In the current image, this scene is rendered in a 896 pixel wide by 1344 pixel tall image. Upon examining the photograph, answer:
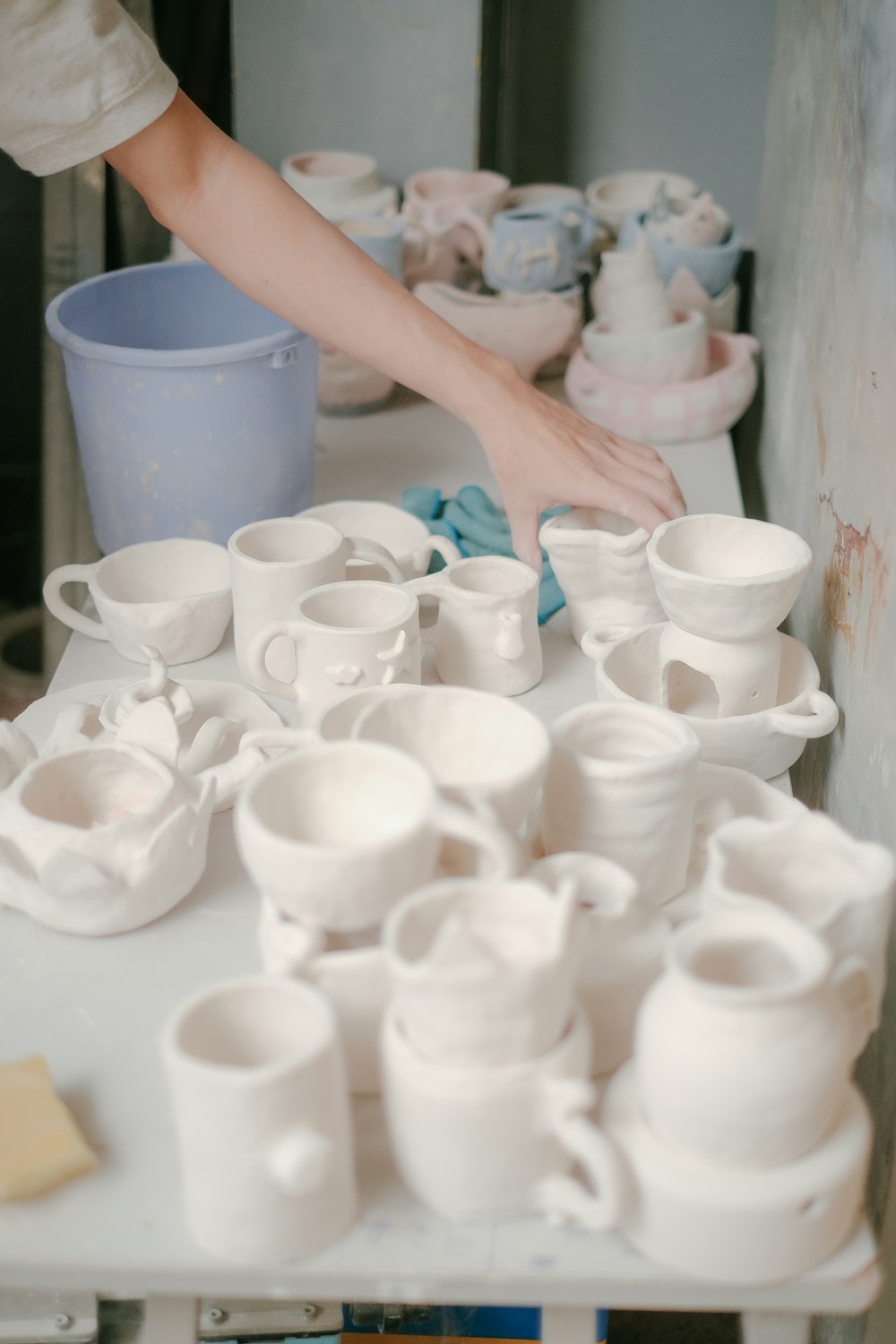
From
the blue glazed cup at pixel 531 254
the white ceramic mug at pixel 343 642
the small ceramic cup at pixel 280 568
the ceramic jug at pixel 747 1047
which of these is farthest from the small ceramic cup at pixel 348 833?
the blue glazed cup at pixel 531 254

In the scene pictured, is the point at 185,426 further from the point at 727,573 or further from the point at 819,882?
the point at 819,882

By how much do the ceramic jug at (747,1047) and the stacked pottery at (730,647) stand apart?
1.22 ft

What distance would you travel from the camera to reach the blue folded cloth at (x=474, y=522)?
4.61 feet

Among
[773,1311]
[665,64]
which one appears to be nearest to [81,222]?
[665,64]

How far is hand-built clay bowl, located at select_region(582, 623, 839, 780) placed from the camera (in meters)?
1.06

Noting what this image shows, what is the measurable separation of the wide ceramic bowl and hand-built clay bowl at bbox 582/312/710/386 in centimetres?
29

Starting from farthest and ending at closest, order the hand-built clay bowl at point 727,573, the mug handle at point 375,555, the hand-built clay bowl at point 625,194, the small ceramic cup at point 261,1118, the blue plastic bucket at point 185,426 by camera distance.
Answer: the hand-built clay bowl at point 625,194, the blue plastic bucket at point 185,426, the mug handle at point 375,555, the hand-built clay bowl at point 727,573, the small ceramic cup at point 261,1118

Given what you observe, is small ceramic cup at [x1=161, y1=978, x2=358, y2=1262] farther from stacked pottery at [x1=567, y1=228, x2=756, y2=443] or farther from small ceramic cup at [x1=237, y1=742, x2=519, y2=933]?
stacked pottery at [x1=567, y1=228, x2=756, y2=443]

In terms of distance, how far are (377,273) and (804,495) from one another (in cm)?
55

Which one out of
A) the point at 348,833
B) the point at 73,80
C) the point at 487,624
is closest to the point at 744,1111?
the point at 348,833

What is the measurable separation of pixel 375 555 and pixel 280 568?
0.13 m

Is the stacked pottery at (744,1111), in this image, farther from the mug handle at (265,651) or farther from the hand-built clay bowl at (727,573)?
the mug handle at (265,651)

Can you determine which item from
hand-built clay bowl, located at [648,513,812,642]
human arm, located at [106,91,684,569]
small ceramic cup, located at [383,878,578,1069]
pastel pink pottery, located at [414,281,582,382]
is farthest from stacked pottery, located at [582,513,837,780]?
pastel pink pottery, located at [414,281,582,382]

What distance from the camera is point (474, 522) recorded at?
1490mm
